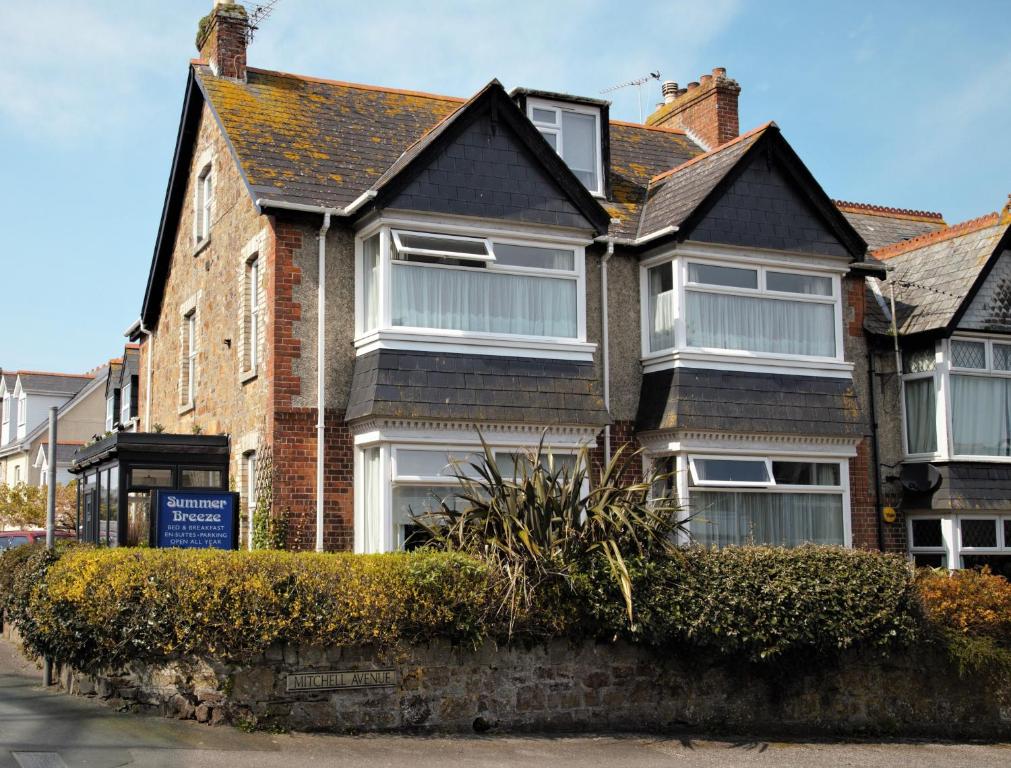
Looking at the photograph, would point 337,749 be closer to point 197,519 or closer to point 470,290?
point 197,519

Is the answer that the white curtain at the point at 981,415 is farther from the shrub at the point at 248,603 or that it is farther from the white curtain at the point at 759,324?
the shrub at the point at 248,603

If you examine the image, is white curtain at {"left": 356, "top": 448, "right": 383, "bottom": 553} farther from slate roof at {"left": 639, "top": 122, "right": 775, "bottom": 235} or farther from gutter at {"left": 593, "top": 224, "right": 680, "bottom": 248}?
slate roof at {"left": 639, "top": 122, "right": 775, "bottom": 235}

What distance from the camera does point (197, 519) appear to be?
15727 millimetres

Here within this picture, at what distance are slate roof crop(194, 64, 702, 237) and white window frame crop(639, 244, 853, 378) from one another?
4.12 ft

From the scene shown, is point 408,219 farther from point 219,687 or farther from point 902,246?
point 902,246

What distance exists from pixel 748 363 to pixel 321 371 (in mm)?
6417

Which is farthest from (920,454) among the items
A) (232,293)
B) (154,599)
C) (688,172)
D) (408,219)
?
(154,599)

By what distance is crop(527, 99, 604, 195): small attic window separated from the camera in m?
19.4

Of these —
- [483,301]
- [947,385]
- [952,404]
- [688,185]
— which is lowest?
[952,404]

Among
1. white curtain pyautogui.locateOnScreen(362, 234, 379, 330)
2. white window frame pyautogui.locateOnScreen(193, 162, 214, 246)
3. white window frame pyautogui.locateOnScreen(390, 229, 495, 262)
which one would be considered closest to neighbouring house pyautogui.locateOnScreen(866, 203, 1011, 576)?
white window frame pyautogui.locateOnScreen(390, 229, 495, 262)

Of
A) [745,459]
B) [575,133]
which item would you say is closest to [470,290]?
[575,133]

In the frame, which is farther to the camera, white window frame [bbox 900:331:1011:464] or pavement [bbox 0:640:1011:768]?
white window frame [bbox 900:331:1011:464]

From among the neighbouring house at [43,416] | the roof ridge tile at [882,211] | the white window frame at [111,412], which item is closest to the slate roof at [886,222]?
the roof ridge tile at [882,211]

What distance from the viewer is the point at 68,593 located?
40.2 ft
